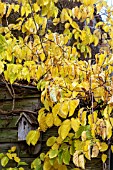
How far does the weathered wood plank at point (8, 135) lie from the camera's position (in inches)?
76.8

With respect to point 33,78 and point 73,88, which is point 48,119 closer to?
point 73,88

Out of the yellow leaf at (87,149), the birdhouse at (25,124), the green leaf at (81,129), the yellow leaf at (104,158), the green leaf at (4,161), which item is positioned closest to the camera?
the yellow leaf at (87,149)

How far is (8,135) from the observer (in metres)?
1.97

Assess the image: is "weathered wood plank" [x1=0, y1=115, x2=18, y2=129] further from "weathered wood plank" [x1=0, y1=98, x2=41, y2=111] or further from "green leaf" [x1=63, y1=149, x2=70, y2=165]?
"green leaf" [x1=63, y1=149, x2=70, y2=165]

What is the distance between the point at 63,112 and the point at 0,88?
0.78 m

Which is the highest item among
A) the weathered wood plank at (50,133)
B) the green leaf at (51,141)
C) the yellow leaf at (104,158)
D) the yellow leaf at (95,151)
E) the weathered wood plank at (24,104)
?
the weathered wood plank at (24,104)

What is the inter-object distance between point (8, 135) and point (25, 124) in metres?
0.14

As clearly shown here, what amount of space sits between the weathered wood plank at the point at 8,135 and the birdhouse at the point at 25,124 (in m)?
0.05

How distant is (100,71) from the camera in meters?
1.74

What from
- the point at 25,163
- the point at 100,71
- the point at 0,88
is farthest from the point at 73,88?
the point at 0,88

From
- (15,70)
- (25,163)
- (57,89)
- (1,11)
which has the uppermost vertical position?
(1,11)

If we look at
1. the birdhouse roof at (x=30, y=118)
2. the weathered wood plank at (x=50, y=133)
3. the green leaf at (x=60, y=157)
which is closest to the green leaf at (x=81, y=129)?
the green leaf at (x=60, y=157)

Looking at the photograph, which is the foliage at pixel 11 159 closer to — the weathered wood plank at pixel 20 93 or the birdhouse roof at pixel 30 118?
the birdhouse roof at pixel 30 118

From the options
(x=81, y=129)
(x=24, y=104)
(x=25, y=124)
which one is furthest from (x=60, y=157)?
(x=24, y=104)
